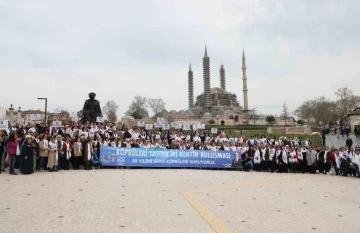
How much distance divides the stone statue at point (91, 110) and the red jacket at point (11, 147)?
1092 centimetres

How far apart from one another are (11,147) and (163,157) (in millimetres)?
7912

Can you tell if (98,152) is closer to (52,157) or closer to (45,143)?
(52,157)

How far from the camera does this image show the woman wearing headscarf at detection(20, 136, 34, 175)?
14.9m

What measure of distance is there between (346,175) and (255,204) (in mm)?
11600

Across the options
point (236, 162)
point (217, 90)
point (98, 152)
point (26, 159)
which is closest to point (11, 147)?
point (26, 159)

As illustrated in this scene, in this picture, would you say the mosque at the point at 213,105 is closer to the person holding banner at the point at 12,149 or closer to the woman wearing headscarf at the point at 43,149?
the woman wearing headscarf at the point at 43,149

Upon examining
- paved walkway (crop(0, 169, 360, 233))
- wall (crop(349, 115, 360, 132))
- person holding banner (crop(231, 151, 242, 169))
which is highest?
wall (crop(349, 115, 360, 132))

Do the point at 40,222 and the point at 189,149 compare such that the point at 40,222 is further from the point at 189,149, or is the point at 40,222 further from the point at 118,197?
the point at 189,149

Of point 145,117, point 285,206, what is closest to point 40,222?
point 285,206

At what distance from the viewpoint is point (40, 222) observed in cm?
750

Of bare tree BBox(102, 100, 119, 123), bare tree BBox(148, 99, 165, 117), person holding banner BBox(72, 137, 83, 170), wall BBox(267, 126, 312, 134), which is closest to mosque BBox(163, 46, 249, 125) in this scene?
bare tree BBox(148, 99, 165, 117)

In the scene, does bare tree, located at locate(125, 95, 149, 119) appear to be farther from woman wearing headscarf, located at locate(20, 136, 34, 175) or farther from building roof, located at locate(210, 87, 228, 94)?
woman wearing headscarf, located at locate(20, 136, 34, 175)

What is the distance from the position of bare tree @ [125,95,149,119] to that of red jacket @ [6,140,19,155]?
302ft

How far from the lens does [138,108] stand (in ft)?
358
